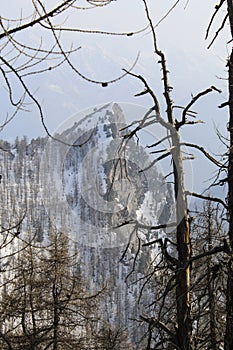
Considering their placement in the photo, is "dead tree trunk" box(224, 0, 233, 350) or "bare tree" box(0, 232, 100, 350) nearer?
"dead tree trunk" box(224, 0, 233, 350)

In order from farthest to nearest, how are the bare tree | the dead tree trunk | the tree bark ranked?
the bare tree → the tree bark → the dead tree trunk

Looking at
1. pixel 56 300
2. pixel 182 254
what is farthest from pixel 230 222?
pixel 56 300

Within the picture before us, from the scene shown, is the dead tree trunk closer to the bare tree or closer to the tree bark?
the tree bark

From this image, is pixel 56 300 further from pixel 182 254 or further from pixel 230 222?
pixel 230 222

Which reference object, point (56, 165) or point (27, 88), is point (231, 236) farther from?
point (56, 165)

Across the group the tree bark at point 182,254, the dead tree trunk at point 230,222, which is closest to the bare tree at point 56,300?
the tree bark at point 182,254

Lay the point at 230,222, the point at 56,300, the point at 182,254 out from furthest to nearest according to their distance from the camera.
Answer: the point at 56,300 < the point at 182,254 < the point at 230,222

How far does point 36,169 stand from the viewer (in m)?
111

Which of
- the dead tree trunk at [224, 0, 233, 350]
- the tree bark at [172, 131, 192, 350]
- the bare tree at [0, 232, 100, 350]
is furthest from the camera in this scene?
the bare tree at [0, 232, 100, 350]

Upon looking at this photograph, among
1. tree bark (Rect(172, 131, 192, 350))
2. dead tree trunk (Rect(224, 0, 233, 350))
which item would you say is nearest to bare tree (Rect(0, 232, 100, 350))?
tree bark (Rect(172, 131, 192, 350))

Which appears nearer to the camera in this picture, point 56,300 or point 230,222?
point 230,222

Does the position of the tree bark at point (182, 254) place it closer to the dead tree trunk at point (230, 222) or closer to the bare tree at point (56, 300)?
the dead tree trunk at point (230, 222)

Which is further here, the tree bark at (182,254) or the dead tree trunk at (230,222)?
the tree bark at (182,254)

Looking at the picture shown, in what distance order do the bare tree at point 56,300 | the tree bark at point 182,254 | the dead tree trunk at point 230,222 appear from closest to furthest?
the dead tree trunk at point 230,222
the tree bark at point 182,254
the bare tree at point 56,300
